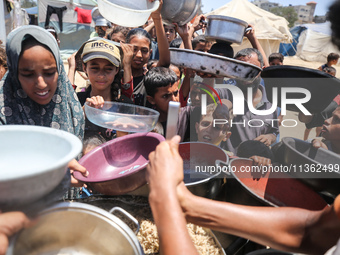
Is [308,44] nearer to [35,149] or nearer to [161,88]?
[161,88]

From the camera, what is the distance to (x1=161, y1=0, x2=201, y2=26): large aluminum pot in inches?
76.2

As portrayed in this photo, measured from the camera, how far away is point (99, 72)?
211 centimetres

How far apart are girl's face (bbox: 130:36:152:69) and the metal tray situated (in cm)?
135

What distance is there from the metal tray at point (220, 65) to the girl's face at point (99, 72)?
84 centimetres

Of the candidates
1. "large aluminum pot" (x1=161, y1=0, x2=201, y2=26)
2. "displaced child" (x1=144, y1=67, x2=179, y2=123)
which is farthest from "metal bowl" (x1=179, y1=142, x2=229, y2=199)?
"large aluminum pot" (x1=161, y1=0, x2=201, y2=26)

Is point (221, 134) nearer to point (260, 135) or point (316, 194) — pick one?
point (260, 135)

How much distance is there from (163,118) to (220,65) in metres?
0.91

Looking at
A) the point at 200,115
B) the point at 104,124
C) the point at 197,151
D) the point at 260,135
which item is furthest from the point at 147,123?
the point at 260,135

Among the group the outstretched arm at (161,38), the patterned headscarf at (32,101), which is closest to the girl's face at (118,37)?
the outstretched arm at (161,38)

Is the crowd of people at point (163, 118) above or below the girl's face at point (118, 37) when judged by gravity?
below

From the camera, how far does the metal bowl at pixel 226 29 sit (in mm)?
1788

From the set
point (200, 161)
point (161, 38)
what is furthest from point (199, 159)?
point (161, 38)

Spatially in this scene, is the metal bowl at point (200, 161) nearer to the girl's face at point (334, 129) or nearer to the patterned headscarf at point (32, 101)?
the patterned headscarf at point (32, 101)

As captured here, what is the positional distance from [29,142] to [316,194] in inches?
63.1
